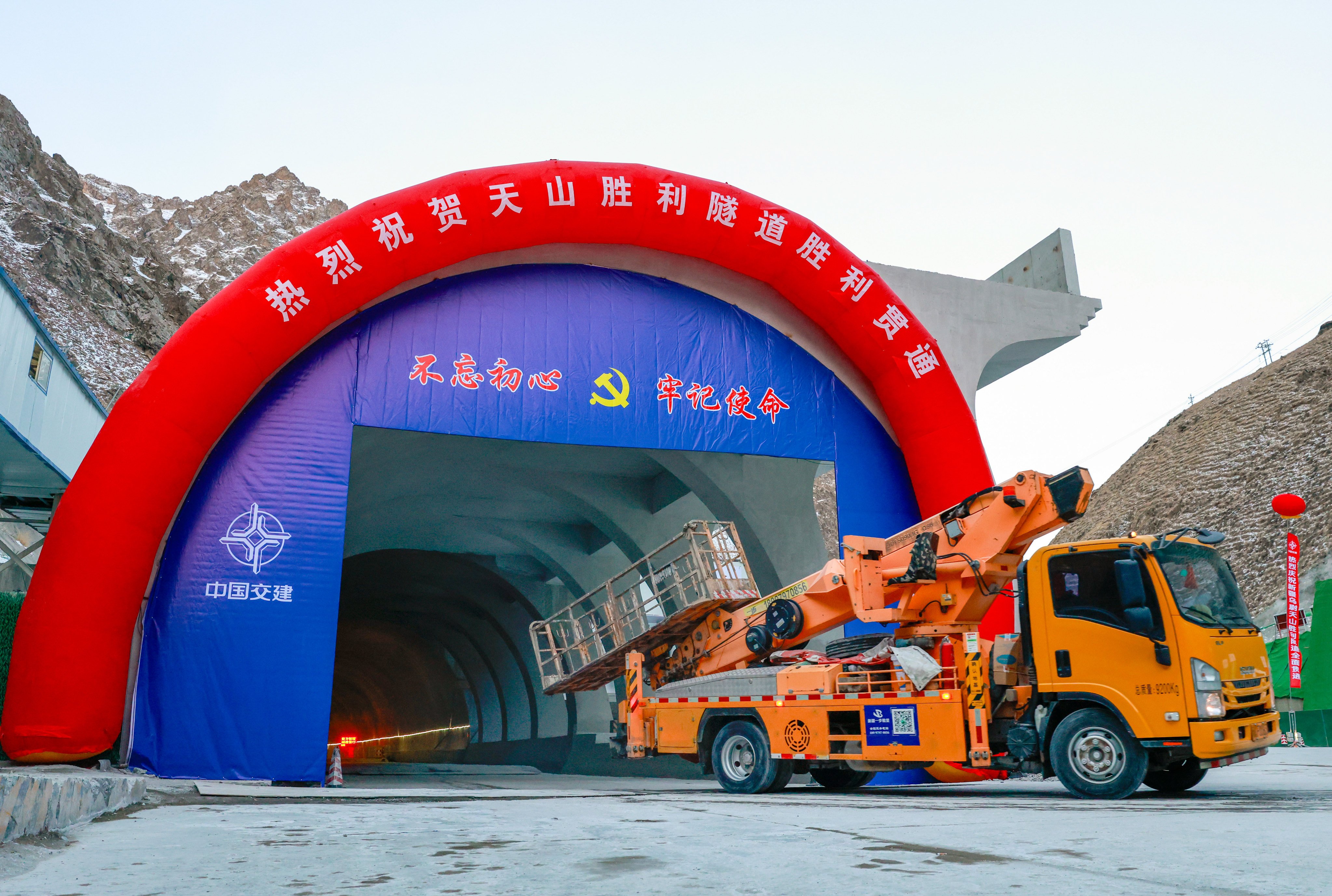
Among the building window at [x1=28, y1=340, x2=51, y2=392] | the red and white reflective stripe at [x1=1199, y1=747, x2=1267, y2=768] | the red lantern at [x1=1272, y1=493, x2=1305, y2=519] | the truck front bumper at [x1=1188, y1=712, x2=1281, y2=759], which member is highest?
the building window at [x1=28, y1=340, x2=51, y2=392]

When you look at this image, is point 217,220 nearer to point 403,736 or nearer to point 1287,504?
point 403,736

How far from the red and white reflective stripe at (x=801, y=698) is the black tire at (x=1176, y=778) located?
230cm

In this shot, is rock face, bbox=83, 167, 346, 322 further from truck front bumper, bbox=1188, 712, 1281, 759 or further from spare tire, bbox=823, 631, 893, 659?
truck front bumper, bbox=1188, 712, 1281, 759

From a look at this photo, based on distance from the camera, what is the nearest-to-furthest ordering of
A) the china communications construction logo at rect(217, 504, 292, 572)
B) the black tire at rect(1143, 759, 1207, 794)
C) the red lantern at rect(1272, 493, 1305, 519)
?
the black tire at rect(1143, 759, 1207, 794) < the china communications construction logo at rect(217, 504, 292, 572) < the red lantern at rect(1272, 493, 1305, 519)

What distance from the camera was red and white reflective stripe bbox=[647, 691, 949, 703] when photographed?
9.84 meters

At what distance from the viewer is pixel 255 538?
509 inches

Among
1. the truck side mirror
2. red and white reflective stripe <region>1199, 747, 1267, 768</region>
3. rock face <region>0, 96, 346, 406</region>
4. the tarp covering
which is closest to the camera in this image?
red and white reflective stripe <region>1199, 747, 1267, 768</region>

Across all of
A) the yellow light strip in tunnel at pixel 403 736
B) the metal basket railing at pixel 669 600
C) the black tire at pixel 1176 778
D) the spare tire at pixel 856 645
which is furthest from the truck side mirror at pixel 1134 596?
the yellow light strip in tunnel at pixel 403 736

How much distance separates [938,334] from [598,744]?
12.8m

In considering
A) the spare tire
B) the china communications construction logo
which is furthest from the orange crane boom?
the china communications construction logo

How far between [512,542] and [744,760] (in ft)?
45.2

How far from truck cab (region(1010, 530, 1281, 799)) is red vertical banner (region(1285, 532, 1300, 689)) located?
1514cm

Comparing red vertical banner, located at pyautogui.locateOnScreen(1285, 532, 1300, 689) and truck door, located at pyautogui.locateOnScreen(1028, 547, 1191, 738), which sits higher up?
red vertical banner, located at pyautogui.locateOnScreen(1285, 532, 1300, 689)

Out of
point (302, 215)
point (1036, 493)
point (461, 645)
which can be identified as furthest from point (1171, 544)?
point (302, 215)
